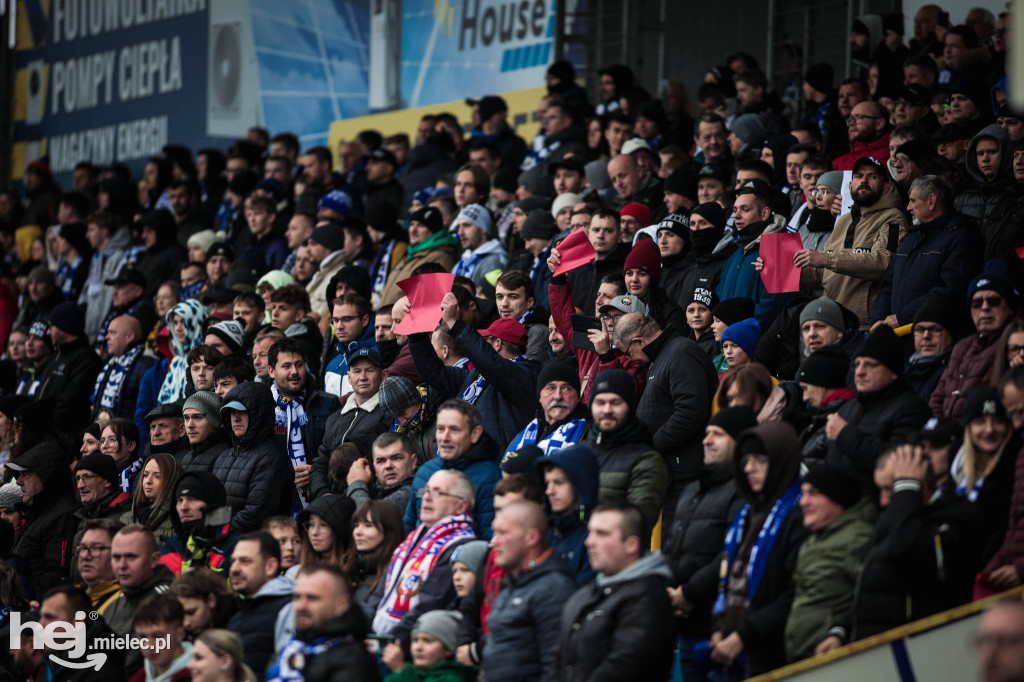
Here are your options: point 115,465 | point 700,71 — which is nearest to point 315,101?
point 700,71

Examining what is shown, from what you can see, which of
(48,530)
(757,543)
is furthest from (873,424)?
(48,530)

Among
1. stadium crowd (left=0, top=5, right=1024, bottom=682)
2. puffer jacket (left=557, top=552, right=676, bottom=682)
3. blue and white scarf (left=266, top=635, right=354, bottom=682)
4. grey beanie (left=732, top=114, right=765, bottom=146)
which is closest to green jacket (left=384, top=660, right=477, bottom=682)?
stadium crowd (left=0, top=5, right=1024, bottom=682)

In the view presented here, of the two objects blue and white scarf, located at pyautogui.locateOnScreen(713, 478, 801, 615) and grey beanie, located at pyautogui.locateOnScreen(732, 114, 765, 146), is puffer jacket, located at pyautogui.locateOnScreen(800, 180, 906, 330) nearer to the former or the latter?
blue and white scarf, located at pyautogui.locateOnScreen(713, 478, 801, 615)

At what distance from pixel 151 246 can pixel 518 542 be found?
9.04 meters

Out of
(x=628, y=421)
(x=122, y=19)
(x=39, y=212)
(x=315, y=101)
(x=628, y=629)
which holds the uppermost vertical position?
(x=122, y=19)

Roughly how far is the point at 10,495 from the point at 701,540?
497cm

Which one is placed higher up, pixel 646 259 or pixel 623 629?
pixel 646 259

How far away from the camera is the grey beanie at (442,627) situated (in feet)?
19.2

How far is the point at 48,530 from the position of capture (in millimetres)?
8688

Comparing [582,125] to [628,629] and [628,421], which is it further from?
[628,629]

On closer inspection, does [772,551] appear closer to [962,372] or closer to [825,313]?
[962,372]

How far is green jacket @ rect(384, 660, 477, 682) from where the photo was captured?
580cm

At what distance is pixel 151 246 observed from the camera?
1380cm

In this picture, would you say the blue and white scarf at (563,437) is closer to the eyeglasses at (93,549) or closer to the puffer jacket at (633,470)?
the puffer jacket at (633,470)
